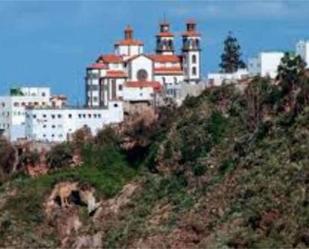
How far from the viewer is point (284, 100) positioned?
72625 mm

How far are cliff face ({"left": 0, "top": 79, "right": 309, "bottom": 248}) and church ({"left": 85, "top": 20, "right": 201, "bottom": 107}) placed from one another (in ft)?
28.6

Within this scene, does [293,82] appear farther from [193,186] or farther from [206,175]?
[193,186]

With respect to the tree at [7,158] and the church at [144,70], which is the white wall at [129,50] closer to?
the church at [144,70]

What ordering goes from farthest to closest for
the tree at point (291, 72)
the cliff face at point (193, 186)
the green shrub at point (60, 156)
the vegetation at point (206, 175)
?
the green shrub at point (60, 156) → the tree at point (291, 72) → the cliff face at point (193, 186) → the vegetation at point (206, 175)

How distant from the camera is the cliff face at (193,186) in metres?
62.5

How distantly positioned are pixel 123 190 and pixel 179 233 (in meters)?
9.75

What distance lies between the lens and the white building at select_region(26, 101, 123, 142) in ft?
289

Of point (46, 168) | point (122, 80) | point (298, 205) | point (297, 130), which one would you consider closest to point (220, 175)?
point (297, 130)

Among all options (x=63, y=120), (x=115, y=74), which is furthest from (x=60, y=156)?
(x=115, y=74)

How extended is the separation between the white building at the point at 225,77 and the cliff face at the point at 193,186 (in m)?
2.92

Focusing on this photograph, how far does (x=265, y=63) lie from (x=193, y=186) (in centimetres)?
1552

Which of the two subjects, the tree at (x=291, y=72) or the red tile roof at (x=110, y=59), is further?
the red tile roof at (x=110, y=59)

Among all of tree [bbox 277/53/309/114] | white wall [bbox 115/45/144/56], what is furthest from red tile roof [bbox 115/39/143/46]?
tree [bbox 277/53/309/114]

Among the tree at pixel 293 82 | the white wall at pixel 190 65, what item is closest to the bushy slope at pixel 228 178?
the tree at pixel 293 82
